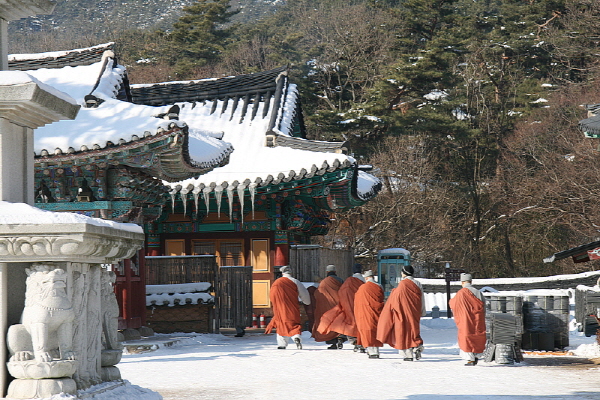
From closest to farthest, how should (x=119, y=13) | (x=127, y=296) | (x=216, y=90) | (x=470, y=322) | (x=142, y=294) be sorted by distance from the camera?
(x=470, y=322) < (x=127, y=296) < (x=142, y=294) < (x=216, y=90) < (x=119, y=13)

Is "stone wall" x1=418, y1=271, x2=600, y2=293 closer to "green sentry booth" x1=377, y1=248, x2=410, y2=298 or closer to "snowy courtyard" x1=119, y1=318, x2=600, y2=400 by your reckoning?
"green sentry booth" x1=377, y1=248, x2=410, y2=298

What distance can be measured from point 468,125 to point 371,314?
23818 millimetres

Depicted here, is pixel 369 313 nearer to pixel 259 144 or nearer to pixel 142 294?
pixel 142 294

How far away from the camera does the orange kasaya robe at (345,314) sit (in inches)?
577

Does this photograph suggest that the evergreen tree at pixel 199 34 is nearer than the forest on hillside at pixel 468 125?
No

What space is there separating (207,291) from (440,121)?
20168mm

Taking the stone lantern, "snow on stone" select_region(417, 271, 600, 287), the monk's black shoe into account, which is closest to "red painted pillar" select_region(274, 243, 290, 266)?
the monk's black shoe

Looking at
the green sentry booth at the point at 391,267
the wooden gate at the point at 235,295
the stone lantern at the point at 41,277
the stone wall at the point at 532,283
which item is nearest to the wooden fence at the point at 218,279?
the wooden gate at the point at 235,295

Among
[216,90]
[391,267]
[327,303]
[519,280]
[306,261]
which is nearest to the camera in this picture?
[327,303]

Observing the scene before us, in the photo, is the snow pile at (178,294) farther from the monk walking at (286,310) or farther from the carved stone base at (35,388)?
the carved stone base at (35,388)

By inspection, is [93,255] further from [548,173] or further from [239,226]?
[548,173]

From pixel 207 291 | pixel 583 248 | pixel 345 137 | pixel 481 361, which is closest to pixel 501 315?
pixel 481 361

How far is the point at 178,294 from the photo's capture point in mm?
16562

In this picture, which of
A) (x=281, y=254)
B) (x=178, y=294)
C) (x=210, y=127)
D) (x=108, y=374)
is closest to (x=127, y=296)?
(x=178, y=294)
